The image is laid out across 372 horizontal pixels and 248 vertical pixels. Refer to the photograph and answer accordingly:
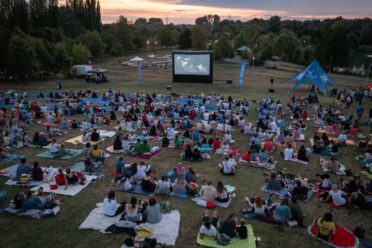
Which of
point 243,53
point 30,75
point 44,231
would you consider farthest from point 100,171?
point 243,53

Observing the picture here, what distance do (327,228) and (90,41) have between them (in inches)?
2138

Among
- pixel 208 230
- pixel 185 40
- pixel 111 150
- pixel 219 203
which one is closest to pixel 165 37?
pixel 185 40

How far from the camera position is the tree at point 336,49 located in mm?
45812

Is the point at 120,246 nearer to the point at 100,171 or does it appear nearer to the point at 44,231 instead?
the point at 44,231

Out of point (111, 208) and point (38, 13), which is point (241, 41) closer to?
point (38, 13)

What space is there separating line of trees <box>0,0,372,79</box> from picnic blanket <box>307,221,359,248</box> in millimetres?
34570

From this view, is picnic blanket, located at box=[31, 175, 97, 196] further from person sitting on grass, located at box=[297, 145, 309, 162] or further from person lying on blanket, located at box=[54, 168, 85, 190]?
person sitting on grass, located at box=[297, 145, 309, 162]

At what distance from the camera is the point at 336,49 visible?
1820 inches

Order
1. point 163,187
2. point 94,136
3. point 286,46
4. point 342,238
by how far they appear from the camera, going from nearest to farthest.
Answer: point 342,238
point 163,187
point 94,136
point 286,46

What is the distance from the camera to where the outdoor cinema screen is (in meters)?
34.6

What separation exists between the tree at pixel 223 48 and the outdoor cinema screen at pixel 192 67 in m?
24.5

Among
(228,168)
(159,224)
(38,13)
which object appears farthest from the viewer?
(38,13)

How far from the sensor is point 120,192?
1115cm

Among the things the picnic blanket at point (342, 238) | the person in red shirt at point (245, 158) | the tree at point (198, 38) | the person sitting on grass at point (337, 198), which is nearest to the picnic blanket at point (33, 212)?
the picnic blanket at point (342, 238)
